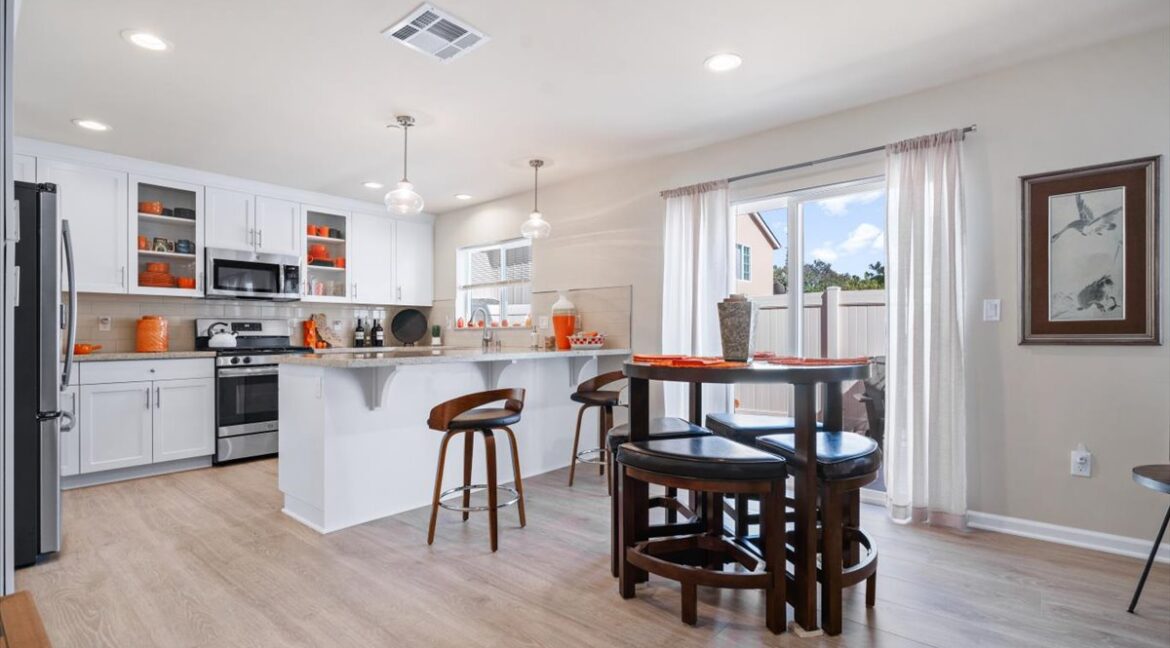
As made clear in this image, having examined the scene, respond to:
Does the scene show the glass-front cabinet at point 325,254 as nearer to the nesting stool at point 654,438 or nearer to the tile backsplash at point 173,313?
the tile backsplash at point 173,313

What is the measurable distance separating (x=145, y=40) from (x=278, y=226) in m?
2.72

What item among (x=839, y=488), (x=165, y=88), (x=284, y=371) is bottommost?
(x=839, y=488)

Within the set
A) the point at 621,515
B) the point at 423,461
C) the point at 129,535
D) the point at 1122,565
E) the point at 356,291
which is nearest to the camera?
the point at 621,515

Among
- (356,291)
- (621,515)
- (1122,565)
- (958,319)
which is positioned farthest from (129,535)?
(1122,565)

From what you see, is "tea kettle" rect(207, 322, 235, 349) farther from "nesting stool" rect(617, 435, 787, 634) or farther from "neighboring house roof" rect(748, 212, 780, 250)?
"neighboring house roof" rect(748, 212, 780, 250)

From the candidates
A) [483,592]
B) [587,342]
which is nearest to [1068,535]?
[483,592]

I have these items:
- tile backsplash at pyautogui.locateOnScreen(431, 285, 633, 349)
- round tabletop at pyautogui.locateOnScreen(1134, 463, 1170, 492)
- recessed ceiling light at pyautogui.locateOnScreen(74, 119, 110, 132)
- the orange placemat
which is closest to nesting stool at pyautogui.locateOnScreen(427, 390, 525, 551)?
the orange placemat

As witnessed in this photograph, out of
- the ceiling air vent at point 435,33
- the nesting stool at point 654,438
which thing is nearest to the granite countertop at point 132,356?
the ceiling air vent at point 435,33

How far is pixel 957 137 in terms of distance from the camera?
10.0ft

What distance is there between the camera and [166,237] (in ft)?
15.5

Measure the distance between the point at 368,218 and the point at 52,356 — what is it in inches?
139

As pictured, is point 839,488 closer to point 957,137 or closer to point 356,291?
point 957,137

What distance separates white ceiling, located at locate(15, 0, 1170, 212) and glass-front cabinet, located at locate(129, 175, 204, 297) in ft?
1.47

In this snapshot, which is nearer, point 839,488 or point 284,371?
point 839,488
